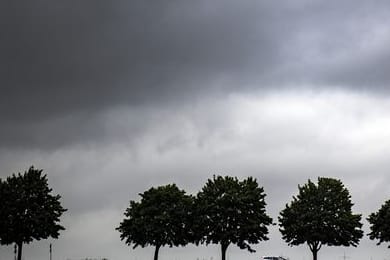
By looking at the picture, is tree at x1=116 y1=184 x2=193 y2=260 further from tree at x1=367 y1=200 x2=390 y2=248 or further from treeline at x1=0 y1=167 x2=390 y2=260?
tree at x1=367 y1=200 x2=390 y2=248

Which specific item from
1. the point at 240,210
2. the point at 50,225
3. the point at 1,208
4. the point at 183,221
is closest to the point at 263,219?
the point at 240,210

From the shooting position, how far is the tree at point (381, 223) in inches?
4670

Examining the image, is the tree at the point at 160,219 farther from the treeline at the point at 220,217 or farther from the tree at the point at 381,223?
the tree at the point at 381,223

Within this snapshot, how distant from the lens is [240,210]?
120m

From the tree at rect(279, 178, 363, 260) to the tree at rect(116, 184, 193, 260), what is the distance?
15.8 m

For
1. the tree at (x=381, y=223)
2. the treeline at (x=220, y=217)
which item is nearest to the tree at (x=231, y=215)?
the treeline at (x=220, y=217)

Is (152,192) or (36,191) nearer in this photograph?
(36,191)

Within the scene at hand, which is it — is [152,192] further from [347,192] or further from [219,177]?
[347,192]

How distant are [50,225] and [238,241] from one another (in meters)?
29.3

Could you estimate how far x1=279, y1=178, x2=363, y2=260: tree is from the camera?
119 metres

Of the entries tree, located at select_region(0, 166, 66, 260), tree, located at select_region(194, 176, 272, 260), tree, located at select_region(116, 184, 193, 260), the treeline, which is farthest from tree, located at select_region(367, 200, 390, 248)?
tree, located at select_region(0, 166, 66, 260)

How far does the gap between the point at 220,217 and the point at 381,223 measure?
25158 mm

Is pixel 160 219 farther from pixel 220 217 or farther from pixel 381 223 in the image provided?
pixel 381 223

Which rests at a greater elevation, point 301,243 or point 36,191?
point 36,191
